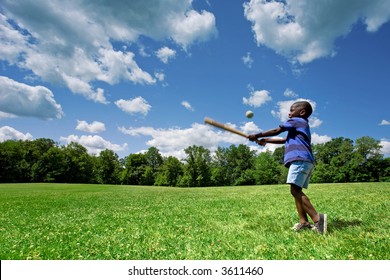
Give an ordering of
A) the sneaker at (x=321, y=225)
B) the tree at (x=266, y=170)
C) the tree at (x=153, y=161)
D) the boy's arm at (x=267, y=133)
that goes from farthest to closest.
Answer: the tree at (x=153, y=161)
the tree at (x=266, y=170)
the boy's arm at (x=267, y=133)
the sneaker at (x=321, y=225)

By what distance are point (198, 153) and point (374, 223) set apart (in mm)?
105013

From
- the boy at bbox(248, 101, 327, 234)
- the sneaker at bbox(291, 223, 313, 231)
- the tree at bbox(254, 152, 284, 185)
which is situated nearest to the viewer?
the boy at bbox(248, 101, 327, 234)

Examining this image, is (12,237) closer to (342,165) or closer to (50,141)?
(342,165)

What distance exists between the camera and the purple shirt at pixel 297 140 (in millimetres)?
6973

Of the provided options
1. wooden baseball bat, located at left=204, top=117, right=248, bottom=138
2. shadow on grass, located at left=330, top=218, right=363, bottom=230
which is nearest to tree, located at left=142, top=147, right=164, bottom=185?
wooden baseball bat, located at left=204, top=117, right=248, bottom=138

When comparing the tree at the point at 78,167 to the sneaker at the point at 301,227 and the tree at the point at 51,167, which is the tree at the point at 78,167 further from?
the sneaker at the point at 301,227

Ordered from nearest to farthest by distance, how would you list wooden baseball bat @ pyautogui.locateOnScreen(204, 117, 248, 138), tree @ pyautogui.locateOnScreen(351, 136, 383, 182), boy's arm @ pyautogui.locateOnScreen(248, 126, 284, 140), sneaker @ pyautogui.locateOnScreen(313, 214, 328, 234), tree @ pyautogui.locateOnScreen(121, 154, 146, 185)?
sneaker @ pyautogui.locateOnScreen(313, 214, 328, 234), boy's arm @ pyautogui.locateOnScreen(248, 126, 284, 140), wooden baseball bat @ pyautogui.locateOnScreen(204, 117, 248, 138), tree @ pyautogui.locateOnScreen(351, 136, 383, 182), tree @ pyautogui.locateOnScreen(121, 154, 146, 185)

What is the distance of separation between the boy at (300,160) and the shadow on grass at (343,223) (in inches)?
34.6

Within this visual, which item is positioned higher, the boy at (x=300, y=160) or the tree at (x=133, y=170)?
the tree at (x=133, y=170)

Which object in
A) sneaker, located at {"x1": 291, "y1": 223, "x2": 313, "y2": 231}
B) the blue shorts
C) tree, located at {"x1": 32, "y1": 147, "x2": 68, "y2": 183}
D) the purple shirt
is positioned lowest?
sneaker, located at {"x1": 291, "y1": 223, "x2": 313, "y2": 231}

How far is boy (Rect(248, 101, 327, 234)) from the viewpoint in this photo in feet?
22.6

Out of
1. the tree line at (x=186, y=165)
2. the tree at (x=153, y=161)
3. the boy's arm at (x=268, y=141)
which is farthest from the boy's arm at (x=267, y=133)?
the tree at (x=153, y=161)

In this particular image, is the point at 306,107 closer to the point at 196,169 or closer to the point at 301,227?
the point at 301,227

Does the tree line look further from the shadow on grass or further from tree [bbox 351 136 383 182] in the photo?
the shadow on grass
